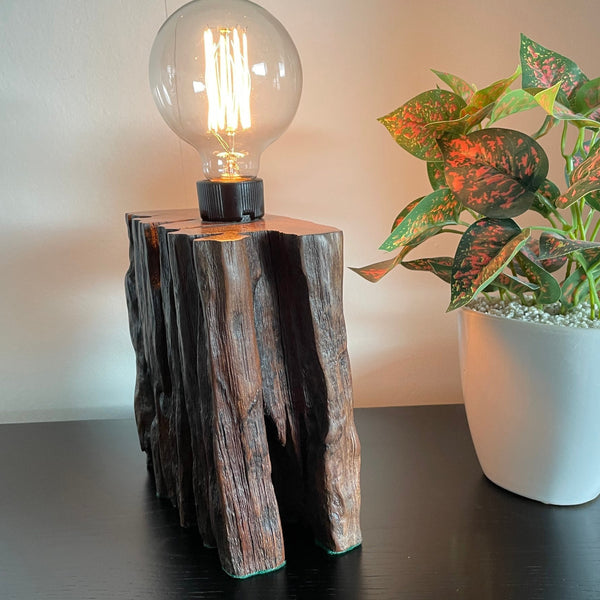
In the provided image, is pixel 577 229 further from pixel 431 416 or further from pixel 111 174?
pixel 111 174

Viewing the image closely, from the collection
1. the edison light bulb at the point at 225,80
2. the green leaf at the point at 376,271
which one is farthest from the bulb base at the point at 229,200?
the green leaf at the point at 376,271

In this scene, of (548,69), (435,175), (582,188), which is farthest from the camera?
(435,175)

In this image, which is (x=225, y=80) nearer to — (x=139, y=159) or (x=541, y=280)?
(x=139, y=159)

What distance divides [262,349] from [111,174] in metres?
0.55

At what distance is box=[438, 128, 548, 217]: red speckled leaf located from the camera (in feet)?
2.21

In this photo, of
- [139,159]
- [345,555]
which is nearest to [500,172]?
[345,555]

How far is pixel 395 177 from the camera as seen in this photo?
1102mm

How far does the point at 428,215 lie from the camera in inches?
29.4

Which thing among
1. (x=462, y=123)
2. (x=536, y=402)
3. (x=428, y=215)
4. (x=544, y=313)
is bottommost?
(x=536, y=402)

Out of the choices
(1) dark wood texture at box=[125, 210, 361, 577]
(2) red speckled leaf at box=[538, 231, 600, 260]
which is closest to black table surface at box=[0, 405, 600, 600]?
(1) dark wood texture at box=[125, 210, 361, 577]

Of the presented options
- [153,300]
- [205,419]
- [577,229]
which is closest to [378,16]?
[577,229]

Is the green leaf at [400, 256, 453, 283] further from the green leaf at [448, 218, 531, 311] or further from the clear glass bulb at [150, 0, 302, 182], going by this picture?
the clear glass bulb at [150, 0, 302, 182]

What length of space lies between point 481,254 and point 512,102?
6.5 inches

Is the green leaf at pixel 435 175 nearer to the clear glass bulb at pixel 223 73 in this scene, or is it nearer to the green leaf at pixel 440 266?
the green leaf at pixel 440 266
